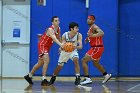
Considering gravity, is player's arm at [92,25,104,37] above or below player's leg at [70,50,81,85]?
above

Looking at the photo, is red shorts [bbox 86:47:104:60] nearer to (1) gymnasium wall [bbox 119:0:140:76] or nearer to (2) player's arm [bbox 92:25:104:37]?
(2) player's arm [bbox 92:25:104:37]

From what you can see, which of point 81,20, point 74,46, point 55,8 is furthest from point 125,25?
point 74,46

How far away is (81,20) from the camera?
12.4 meters

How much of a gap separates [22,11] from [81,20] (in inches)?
81.3

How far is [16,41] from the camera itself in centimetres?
1293

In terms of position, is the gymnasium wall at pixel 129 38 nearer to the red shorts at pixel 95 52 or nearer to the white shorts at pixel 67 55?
the red shorts at pixel 95 52

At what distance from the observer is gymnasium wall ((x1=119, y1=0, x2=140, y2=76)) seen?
12367mm

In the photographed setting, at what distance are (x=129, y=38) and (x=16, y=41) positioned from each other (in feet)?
12.4

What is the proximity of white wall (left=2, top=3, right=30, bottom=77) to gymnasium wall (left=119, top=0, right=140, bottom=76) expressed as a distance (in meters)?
3.13

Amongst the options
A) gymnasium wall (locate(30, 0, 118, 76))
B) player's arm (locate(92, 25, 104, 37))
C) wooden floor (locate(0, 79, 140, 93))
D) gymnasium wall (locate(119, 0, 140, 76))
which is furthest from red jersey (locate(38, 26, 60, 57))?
gymnasium wall (locate(119, 0, 140, 76))

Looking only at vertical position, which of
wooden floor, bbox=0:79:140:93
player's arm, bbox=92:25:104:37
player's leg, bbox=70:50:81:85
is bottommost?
wooden floor, bbox=0:79:140:93

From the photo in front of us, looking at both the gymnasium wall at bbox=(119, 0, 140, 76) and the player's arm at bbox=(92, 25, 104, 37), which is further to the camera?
the gymnasium wall at bbox=(119, 0, 140, 76)

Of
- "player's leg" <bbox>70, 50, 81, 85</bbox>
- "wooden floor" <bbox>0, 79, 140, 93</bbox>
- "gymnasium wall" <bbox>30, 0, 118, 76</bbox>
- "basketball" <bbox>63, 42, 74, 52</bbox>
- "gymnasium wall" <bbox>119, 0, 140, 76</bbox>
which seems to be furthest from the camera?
"gymnasium wall" <bbox>119, 0, 140, 76</bbox>

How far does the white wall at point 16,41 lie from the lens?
1285 centimetres
